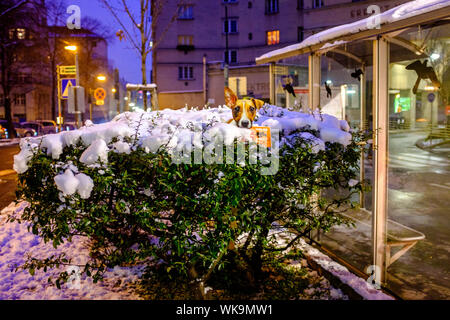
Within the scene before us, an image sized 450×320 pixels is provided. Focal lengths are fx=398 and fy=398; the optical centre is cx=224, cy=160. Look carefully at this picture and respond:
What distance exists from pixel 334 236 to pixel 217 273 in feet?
9.45

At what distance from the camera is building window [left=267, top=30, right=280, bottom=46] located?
4217 centimetres

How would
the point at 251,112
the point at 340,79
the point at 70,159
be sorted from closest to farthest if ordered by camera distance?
the point at 70,159
the point at 251,112
the point at 340,79

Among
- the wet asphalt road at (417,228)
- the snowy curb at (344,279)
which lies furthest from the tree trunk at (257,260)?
the wet asphalt road at (417,228)

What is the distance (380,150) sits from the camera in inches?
169

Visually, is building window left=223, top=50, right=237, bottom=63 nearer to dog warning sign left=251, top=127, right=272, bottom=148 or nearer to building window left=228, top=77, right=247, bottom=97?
building window left=228, top=77, right=247, bottom=97

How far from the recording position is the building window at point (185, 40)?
43.4 metres

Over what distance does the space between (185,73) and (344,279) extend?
41425 millimetres

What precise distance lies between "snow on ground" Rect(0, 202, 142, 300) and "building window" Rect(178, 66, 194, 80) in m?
39.3

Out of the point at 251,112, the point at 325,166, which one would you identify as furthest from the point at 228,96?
the point at 325,166

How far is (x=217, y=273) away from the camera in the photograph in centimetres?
438

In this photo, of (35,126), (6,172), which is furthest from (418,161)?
(35,126)

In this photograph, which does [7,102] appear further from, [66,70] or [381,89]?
[381,89]

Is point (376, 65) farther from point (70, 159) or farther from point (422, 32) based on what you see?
point (70, 159)

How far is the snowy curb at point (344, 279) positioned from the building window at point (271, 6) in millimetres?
40853
